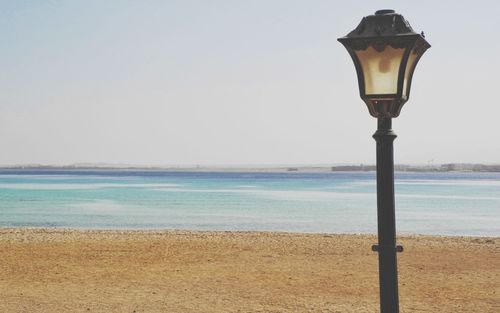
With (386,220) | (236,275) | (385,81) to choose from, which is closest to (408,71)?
(385,81)

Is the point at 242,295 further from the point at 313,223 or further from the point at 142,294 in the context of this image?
the point at 313,223

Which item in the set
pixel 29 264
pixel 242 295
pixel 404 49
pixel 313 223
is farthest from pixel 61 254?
pixel 313 223

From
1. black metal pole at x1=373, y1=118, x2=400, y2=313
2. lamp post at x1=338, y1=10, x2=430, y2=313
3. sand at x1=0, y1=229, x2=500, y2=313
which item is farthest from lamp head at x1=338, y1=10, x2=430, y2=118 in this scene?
sand at x1=0, y1=229, x2=500, y2=313

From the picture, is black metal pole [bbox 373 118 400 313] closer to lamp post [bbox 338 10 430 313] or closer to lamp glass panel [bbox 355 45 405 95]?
lamp post [bbox 338 10 430 313]

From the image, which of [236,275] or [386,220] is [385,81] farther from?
[236,275]

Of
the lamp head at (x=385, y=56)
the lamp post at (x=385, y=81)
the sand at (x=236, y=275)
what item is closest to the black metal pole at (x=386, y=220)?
the lamp post at (x=385, y=81)

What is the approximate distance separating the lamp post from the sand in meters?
6.39

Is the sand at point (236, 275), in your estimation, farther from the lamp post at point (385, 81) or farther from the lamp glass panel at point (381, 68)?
the lamp glass panel at point (381, 68)

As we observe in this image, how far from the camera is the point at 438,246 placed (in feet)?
63.8

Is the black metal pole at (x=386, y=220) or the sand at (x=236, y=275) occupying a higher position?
the black metal pole at (x=386, y=220)

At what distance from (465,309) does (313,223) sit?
77.0 feet

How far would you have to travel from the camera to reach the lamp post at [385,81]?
427cm

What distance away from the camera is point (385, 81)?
4355mm

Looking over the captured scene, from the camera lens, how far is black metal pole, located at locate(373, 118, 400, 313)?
446 cm
